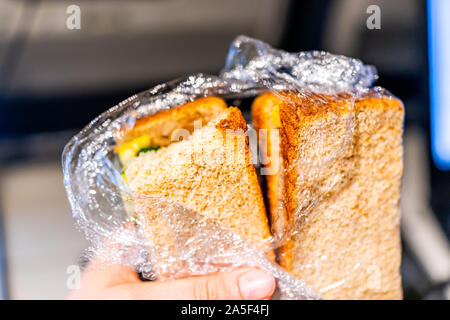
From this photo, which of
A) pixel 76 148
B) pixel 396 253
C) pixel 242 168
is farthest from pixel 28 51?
pixel 396 253

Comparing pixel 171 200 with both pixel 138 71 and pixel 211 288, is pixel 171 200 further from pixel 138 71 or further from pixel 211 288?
pixel 138 71

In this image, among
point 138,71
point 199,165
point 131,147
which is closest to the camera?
point 199,165

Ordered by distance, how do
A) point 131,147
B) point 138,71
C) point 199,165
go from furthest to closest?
point 138,71, point 131,147, point 199,165

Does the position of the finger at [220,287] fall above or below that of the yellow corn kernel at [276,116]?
below

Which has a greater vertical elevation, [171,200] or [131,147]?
[131,147]

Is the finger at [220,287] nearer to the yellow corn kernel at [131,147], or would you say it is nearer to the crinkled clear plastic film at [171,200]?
the crinkled clear plastic film at [171,200]

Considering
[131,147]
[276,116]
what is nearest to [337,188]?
[276,116]

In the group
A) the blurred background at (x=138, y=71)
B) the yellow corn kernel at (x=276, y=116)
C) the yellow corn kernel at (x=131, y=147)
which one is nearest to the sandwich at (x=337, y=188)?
the yellow corn kernel at (x=276, y=116)
